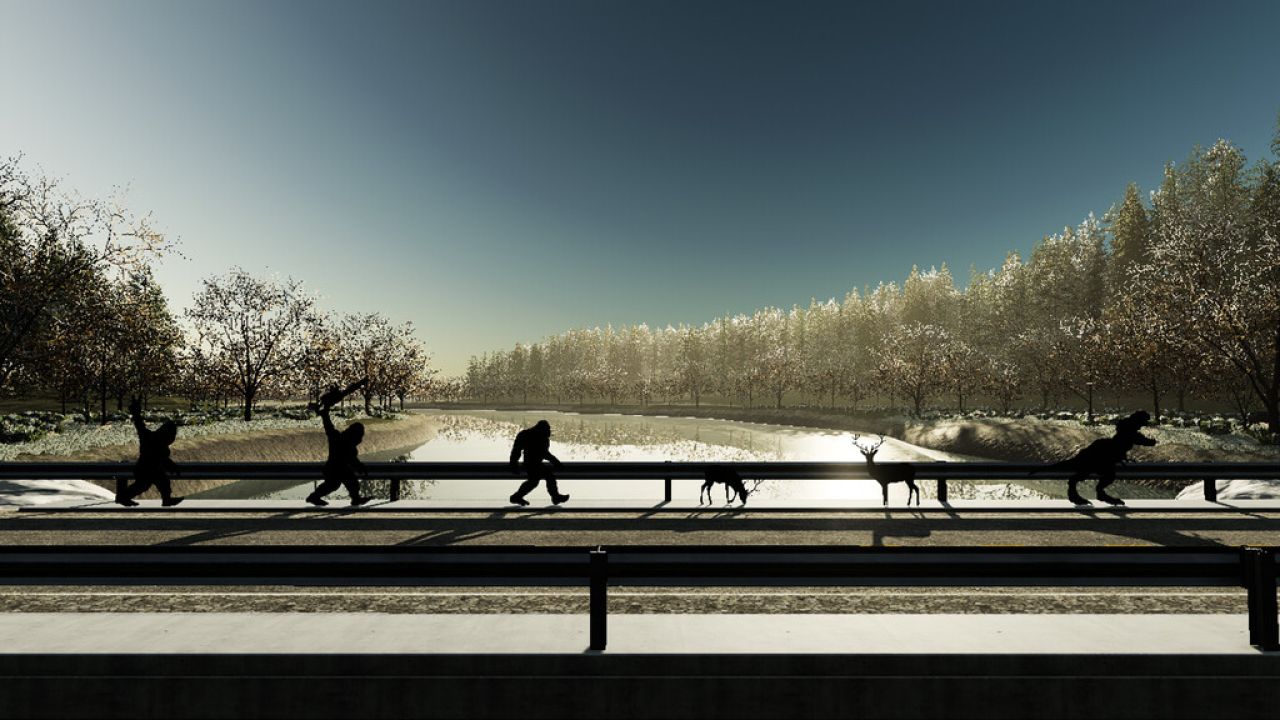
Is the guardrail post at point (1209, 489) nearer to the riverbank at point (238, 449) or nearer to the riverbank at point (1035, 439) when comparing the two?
the riverbank at point (1035, 439)

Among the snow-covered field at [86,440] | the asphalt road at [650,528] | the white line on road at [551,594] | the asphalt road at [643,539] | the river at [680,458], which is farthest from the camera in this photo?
the snow-covered field at [86,440]

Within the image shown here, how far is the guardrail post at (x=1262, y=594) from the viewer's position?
4469 mm

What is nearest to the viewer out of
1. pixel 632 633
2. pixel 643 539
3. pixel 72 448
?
pixel 632 633

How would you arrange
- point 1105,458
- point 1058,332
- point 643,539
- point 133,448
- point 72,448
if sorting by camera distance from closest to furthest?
point 643,539, point 1105,458, point 72,448, point 133,448, point 1058,332

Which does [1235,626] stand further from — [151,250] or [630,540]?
[151,250]

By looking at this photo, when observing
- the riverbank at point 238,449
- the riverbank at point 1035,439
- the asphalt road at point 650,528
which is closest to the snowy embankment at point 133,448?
the riverbank at point 238,449

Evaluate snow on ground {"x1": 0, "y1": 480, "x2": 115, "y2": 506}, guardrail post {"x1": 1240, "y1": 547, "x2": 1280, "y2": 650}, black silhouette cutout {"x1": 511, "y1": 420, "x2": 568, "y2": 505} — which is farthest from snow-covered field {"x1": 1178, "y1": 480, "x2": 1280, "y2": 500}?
snow on ground {"x1": 0, "y1": 480, "x2": 115, "y2": 506}

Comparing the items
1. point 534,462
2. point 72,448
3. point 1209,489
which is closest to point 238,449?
point 72,448

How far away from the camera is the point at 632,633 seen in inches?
198

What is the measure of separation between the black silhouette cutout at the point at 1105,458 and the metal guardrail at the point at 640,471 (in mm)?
275

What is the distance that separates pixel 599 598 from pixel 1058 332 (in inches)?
3135

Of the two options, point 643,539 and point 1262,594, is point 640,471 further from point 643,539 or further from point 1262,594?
point 1262,594
